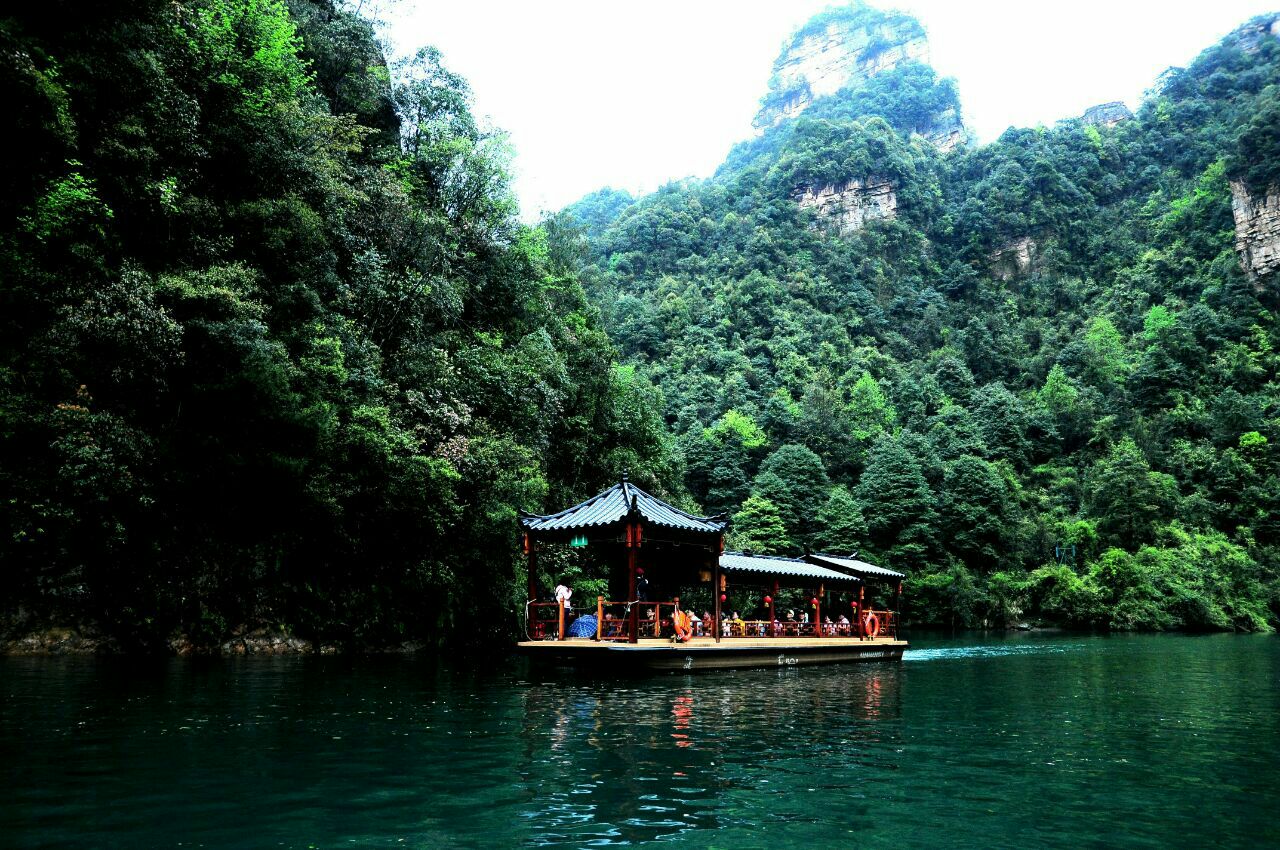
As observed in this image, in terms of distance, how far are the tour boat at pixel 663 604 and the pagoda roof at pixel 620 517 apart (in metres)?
0.03

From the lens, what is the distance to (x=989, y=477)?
59719mm

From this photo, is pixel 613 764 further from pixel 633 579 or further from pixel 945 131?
pixel 945 131

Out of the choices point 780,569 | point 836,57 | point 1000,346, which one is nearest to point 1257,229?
point 1000,346

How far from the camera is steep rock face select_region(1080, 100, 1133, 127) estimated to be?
403 ft

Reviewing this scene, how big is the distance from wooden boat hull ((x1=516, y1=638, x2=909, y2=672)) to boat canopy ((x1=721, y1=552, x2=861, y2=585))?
6.24 ft

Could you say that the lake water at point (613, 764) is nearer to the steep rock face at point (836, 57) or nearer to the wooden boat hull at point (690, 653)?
the wooden boat hull at point (690, 653)

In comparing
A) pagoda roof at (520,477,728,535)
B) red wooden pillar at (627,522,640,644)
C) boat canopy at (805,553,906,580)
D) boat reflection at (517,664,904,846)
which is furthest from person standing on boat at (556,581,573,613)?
boat canopy at (805,553,906,580)

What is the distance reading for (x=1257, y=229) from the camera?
77.6 metres

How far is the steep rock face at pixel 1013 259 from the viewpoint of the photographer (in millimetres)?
101938

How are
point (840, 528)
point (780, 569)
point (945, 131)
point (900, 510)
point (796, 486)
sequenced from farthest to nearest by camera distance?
point (945, 131)
point (796, 486)
point (900, 510)
point (840, 528)
point (780, 569)

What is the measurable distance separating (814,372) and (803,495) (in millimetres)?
23131

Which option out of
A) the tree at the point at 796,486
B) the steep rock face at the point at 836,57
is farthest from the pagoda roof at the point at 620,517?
the steep rock face at the point at 836,57

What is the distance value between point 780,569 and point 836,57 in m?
169

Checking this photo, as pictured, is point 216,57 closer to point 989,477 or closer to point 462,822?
point 462,822
